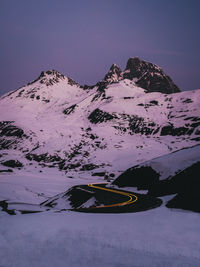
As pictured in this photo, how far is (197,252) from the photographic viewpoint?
279 inches

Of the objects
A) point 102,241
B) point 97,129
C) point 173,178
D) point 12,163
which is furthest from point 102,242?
point 97,129

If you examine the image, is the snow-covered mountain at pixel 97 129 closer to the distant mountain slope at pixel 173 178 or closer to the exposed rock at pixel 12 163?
the exposed rock at pixel 12 163

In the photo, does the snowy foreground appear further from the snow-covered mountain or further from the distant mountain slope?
the snow-covered mountain

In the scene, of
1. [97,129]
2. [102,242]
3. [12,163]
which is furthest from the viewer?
[97,129]

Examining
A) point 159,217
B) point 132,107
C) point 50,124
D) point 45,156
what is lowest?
point 45,156

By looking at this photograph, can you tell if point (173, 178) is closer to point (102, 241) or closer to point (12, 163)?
point (102, 241)

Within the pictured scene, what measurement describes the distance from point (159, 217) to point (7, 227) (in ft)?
25.1

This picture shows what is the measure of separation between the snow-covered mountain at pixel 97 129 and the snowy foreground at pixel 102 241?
2708 inches

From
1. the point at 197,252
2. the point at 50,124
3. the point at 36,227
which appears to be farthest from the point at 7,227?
the point at 50,124

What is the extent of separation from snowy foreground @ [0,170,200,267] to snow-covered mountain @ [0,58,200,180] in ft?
226

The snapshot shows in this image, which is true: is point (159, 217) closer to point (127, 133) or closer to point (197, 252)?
point (197, 252)

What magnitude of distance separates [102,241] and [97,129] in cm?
13600

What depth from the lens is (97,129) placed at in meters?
144

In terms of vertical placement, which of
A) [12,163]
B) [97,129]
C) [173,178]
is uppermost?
[97,129]
